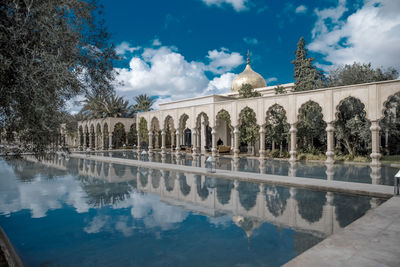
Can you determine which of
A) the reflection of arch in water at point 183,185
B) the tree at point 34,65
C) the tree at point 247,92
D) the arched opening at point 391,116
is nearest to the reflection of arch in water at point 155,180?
→ the reflection of arch in water at point 183,185

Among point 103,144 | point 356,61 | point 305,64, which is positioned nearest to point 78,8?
point 356,61

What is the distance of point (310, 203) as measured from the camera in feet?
22.3

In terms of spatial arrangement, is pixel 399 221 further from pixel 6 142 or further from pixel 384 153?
pixel 384 153

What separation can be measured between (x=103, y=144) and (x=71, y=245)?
1209 inches

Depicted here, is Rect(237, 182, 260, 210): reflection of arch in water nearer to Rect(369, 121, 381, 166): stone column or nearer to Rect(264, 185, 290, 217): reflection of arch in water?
Rect(264, 185, 290, 217): reflection of arch in water

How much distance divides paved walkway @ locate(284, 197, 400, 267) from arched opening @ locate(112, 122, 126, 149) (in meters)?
31.6

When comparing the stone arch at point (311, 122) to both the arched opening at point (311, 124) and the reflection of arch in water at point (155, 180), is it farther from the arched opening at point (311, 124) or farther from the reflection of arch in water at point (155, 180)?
the reflection of arch in water at point (155, 180)

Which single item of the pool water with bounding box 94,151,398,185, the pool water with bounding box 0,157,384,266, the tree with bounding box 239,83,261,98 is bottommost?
the pool water with bounding box 0,157,384,266

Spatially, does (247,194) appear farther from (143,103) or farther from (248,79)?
(143,103)

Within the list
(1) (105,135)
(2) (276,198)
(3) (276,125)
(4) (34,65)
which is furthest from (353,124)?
(1) (105,135)

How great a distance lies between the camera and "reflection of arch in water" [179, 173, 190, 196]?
8.40 metres

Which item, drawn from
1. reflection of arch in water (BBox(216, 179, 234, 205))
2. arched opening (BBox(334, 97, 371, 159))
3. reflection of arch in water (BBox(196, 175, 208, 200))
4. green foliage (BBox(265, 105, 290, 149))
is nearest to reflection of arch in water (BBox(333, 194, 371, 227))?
reflection of arch in water (BBox(216, 179, 234, 205))

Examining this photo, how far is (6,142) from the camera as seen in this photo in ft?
14.3

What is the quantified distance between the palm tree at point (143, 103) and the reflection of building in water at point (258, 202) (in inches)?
972
